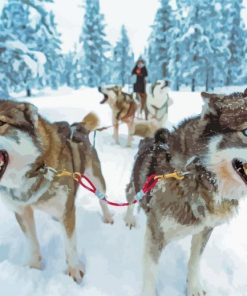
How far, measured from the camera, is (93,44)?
2738 centimetres

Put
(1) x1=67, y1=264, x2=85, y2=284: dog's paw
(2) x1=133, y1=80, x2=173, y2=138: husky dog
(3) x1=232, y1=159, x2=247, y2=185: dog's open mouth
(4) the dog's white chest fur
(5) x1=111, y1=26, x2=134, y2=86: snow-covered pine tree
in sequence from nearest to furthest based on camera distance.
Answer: (3) x1=232, y1=159, x2=247, y2=185: dog's open mouth, (4) the dog's white chest fur, (1) x1=67, y1=264, x2=85, y2=284: dog's paw, (2) x1=133, y1=80, x2=173, y2=138: husky dog, (5) x1=111, y1=26, x2=134, y2=86: snow-covered pine tree

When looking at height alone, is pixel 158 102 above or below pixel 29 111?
below

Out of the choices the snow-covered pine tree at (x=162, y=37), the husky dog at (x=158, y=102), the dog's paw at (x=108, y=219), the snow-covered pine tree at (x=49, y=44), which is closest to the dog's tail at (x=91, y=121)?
the dog's paw at (x=108, y=219)

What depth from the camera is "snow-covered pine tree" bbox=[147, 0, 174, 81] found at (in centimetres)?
Answer: 2484

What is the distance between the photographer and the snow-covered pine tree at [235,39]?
85.4 feet

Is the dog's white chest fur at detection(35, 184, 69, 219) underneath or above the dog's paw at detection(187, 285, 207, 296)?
above

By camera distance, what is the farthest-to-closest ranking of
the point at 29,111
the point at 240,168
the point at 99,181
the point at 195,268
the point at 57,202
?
1. the point at 99,181
2. the point at 195,268
3. the point at 57,202
4. the point at 29,111
5. the point at 240,168

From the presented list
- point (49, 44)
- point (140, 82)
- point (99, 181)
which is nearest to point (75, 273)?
point (99, 181)

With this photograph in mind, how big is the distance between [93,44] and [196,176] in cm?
2682

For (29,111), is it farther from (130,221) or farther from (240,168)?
(130,221)

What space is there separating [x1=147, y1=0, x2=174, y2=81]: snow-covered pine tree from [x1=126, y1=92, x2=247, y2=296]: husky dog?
23.7 m

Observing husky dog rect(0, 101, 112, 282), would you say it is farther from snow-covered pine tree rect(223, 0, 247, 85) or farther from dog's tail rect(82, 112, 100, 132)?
snow-covered pine tree rect(223, 0, 247, 85)

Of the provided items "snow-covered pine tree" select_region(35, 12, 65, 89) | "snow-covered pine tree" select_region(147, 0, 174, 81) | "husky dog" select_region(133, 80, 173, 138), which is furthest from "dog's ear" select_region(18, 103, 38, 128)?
"snow-covered pine tree" select_region(147, 0, 174, 81)

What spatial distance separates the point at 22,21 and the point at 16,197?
63.9 ft
